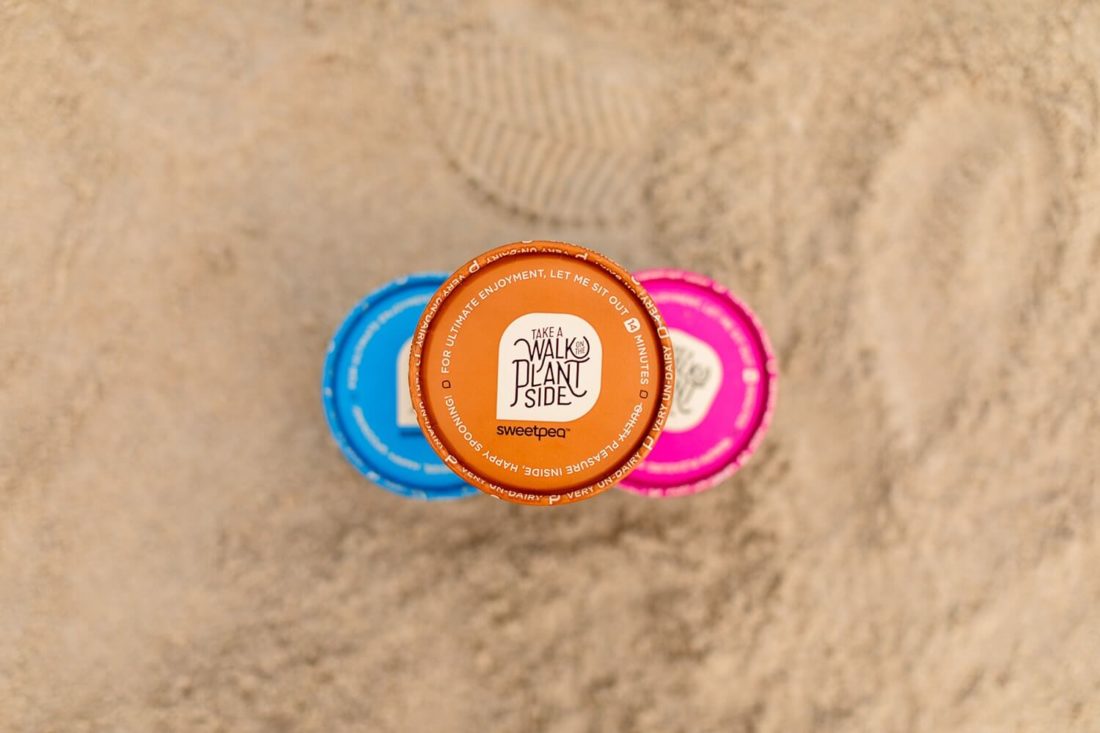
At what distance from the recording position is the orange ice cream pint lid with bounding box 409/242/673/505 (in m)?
0.97

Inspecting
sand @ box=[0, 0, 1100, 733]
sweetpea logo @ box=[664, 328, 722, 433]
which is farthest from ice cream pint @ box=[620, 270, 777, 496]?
sand @ box=[0, 0, 1100, 733]

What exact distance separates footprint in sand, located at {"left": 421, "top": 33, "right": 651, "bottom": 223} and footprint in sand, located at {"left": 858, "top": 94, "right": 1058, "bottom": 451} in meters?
0.49

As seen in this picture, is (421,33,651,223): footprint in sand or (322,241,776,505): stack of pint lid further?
(421,33,651,223): footprint in sand

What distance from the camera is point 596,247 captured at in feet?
4.79

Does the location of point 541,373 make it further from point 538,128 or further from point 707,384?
point 538,128

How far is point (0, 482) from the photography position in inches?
54.4

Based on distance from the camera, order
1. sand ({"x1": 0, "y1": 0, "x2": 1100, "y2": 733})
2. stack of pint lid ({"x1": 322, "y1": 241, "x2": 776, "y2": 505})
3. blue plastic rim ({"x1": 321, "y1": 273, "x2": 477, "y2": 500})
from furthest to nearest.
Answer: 1. sand ({"x1": 0, "y1": 0, "x2": 1100, "y2": 733})
2. blue plastic rim ({"x1": 321, "y1": 273, "x2": 477, "y2": 500})
3. stack of pint lid ({"x1": 322, "y1": 241, "x2": 776, "y2": 505})

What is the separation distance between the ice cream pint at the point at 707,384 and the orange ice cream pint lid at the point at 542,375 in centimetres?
30

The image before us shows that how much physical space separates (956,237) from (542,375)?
0.95 m

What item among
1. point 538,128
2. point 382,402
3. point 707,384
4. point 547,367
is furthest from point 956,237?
point 382,402

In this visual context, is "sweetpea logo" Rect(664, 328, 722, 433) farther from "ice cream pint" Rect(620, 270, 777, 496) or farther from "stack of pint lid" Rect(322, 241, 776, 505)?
"stack of pint lid" Rect(322, 241, 776, 505)

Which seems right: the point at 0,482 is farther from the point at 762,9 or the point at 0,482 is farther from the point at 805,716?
the point at 762,9

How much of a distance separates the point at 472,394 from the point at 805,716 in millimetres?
929

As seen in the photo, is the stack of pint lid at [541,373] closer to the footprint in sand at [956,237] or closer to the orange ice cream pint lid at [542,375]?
the orange ice cream pint lid at [542,375]
